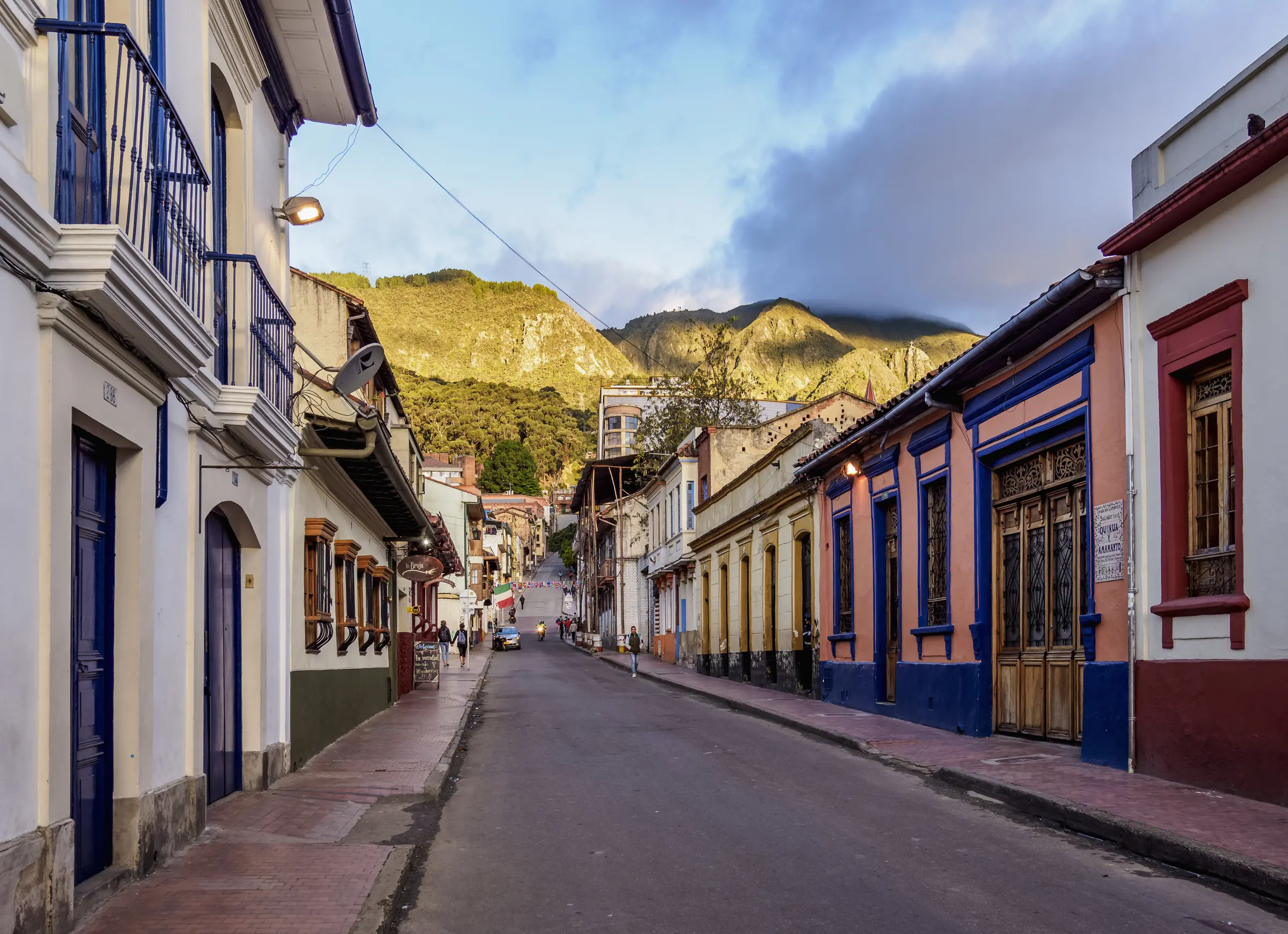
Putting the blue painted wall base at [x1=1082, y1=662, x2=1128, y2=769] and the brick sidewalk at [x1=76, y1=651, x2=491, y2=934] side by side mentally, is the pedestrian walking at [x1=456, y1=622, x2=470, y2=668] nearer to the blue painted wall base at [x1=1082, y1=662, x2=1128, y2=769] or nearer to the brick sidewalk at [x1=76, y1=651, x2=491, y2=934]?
the brick sidewalk at [x1=76, y1=651, x2=491, y2=934]

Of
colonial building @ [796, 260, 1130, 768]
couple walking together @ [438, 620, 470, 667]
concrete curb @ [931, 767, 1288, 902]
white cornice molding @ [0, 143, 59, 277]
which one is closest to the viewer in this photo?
white cornice molding @ [0, 143, 59, 277]

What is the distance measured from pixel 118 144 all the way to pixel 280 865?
4349mm

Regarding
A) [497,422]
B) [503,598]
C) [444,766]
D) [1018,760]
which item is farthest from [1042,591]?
[497,422]

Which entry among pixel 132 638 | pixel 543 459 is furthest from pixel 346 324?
pixel 543 459

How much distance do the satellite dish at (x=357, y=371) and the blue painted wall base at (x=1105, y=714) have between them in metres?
7.41

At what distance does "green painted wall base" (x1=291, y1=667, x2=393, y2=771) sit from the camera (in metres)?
12.4

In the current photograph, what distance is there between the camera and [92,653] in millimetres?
6672

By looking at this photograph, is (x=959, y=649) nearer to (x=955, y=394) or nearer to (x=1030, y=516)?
(x=1030, y=516)

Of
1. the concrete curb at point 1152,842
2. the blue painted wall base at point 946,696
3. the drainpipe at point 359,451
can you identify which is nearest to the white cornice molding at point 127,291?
the drainpipe at point 359,451

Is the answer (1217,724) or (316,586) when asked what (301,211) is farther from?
(1217,724)

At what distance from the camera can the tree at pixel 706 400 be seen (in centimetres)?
5059

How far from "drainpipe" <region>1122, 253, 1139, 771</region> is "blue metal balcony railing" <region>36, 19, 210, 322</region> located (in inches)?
309

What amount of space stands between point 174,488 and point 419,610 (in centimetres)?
2300

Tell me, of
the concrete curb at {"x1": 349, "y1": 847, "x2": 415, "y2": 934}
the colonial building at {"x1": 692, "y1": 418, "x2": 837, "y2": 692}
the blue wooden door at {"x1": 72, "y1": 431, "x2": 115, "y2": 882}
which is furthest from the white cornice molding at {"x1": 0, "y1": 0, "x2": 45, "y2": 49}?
the colonial building at {"x1": 692, "y1": 418, "x2": 837, "y2": 692}
